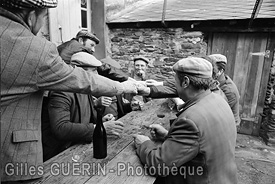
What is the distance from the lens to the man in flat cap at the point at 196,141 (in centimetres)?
147

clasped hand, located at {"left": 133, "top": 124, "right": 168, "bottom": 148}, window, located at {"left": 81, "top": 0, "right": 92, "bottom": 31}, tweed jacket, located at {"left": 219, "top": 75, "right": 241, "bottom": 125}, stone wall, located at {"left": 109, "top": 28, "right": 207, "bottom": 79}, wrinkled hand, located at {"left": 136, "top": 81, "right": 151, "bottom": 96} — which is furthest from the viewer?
stone wall, located at {"left": 109, "top": 28, "right": 207, "bottom": 79}

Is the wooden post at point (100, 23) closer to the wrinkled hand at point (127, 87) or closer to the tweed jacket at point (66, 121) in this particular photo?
the tweed jacket at point (66, 121)

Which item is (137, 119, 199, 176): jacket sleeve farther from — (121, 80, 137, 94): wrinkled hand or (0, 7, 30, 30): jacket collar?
(0, 7, 30, 30): jacket collar

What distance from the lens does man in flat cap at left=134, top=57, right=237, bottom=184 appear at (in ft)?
4.83

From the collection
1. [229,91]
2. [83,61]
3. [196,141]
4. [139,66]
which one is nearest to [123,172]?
[196,141]

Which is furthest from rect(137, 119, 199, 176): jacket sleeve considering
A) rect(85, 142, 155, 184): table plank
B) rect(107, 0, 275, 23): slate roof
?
rect(107, 0, 275, 23): slate roof

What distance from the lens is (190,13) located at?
242 inches

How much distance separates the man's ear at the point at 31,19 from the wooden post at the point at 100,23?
536 centimetres

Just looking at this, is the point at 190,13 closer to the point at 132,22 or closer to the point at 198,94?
the point at 132,22

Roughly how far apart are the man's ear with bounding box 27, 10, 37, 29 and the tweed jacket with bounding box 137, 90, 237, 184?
1.09m

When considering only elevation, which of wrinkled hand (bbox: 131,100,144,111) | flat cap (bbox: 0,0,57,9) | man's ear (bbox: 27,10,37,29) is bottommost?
wrinkled hand (bbox: 131,100,144,111)

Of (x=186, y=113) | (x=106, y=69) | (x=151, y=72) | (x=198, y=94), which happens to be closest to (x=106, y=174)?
(x=186, y=113)

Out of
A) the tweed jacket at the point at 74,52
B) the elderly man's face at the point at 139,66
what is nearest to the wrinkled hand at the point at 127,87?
the tweed jacket at the point at 74,52

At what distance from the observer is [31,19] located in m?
1.22
